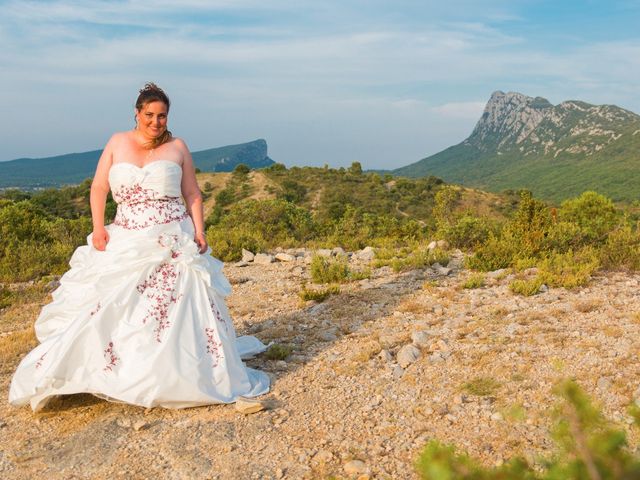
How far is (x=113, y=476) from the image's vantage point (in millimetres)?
3854

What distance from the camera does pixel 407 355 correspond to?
5.71m

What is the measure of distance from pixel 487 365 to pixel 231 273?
6177mm

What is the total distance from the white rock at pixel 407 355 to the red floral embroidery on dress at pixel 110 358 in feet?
8.67

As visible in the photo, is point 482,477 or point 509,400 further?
point 509,400

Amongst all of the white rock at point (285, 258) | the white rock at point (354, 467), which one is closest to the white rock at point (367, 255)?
the white rock at point (285, 258)

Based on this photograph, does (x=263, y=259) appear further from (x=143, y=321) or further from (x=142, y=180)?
(x=143, y=321)

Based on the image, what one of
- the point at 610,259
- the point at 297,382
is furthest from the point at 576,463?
the point at 610,259

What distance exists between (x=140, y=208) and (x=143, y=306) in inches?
36.2

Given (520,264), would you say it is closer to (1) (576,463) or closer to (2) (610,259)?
(2) (610,259)

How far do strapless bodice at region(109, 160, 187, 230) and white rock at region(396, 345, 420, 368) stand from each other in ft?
8.41

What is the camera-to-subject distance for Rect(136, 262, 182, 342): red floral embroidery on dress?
16.0 feet

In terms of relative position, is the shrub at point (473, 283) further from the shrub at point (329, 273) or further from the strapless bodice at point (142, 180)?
the strapless bodice at point (142, 180)

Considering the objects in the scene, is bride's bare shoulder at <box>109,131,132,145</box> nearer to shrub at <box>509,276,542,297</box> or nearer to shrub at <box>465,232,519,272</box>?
shrub at <box>509,276,542,297</box>

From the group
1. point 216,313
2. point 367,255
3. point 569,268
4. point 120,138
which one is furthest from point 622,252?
point 120,138
